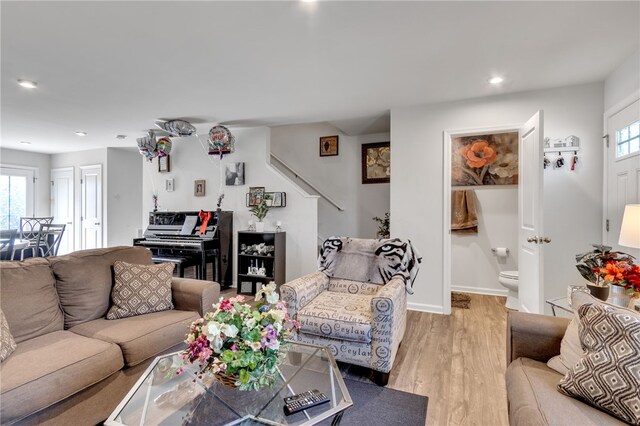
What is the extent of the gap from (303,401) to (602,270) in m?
1.75

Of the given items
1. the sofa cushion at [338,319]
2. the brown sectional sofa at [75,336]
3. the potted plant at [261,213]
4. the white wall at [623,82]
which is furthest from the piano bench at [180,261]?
the white wall at [623,82]

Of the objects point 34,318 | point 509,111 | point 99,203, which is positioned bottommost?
point 34,318

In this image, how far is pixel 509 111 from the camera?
3170mm

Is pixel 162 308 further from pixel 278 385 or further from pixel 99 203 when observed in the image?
pixel 99 203

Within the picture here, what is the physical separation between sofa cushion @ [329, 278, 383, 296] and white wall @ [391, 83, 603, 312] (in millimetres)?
1184

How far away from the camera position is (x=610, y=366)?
109cm

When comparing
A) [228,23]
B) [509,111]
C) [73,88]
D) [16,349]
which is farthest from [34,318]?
[509,111]

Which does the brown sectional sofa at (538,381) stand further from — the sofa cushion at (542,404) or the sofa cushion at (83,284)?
the sofa cushion at (83,284)

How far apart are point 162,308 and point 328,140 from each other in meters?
3.81

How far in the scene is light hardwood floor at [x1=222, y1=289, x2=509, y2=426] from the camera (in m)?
1.77

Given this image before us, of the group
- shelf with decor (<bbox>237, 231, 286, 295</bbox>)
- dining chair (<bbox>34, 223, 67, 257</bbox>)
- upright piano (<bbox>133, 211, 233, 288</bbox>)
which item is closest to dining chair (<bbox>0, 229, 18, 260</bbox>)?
dining chair (<bbox>34, 223, 67, 257</bbox>)

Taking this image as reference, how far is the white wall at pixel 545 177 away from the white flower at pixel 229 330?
8.93 feet

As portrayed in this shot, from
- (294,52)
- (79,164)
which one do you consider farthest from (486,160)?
(79,164)

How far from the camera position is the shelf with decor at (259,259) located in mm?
4148
